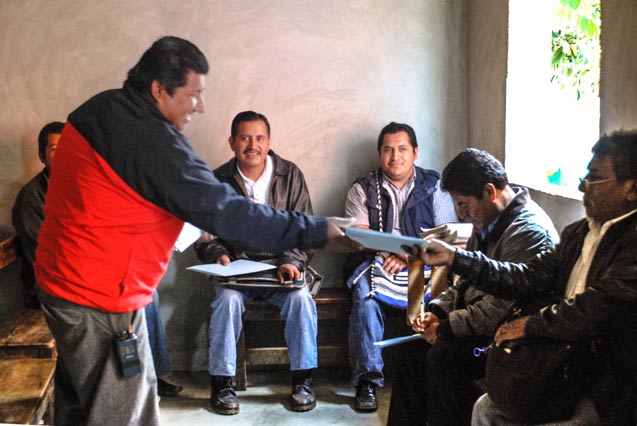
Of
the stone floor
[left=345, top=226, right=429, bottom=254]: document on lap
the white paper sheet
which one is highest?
[left=345, top=226, right=429, bottom=254]: document on lap

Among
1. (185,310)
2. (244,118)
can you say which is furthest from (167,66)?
(185,310)

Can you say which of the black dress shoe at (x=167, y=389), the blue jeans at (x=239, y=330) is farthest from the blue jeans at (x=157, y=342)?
the blue jeans at (x=239, y=330)

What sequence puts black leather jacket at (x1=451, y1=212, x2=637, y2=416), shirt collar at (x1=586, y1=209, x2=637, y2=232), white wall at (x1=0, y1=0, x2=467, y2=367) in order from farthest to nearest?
white wall at (x1=0, y1=0, x2=467, y2=367) < shirt collar at (x1=586, y1=209, x2=637, y2=232) < black leather jacket at (x1=451, y1=212, x2=637, y2=416)

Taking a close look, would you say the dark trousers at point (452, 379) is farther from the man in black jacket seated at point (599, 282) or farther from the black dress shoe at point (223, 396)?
the black dress shoe at point (223, 396)

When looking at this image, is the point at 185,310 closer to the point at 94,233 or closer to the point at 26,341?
the point at 26,341

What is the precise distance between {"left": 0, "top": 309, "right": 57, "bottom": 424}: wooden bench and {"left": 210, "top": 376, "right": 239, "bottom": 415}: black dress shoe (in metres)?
0.89

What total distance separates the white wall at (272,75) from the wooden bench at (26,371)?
112 centimetres

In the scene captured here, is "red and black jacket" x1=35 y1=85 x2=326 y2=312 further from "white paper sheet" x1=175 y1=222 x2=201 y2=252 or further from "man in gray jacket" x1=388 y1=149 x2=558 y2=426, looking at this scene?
"white paper sheet" x1=175 y1=222 x2=201 y2=252

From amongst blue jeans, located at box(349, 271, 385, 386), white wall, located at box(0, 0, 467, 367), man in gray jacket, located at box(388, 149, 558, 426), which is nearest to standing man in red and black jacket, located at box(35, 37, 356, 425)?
man in gray jacket, located at box(388, 149, 558, 426)

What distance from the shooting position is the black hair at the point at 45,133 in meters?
4.39

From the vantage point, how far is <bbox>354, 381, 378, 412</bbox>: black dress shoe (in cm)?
407

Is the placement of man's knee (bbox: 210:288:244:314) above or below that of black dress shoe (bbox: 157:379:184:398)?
above

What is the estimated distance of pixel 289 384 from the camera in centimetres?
455

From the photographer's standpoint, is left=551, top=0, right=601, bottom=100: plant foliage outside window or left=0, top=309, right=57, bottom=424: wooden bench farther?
left=551, top=0, right=601, bottom=100: plant foliage outside window
